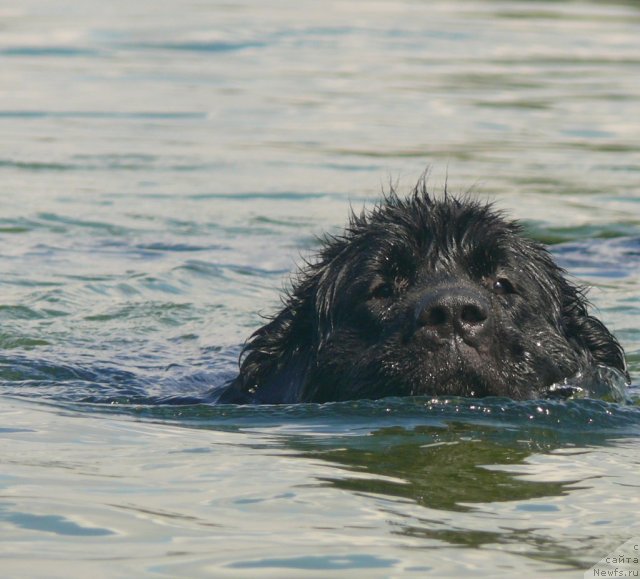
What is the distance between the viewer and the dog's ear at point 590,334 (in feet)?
23.0

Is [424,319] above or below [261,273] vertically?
below

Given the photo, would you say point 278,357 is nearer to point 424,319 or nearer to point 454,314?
point 424,319

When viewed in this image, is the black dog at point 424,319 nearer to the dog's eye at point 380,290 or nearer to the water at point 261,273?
the dog's eye at point 380,290

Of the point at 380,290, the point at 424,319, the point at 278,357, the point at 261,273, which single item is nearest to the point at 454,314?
the point at 424,319

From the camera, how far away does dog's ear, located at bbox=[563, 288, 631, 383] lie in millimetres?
7012

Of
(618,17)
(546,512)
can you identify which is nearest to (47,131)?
(546,512)

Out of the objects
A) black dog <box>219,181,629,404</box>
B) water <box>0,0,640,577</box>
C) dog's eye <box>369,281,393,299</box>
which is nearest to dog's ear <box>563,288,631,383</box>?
black dog <box>219,181,629,404</box>

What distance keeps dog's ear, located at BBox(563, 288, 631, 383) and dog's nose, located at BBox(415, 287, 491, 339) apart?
1029 mm

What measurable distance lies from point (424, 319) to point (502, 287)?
1.97 feet

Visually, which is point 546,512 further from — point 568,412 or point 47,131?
point 47,131

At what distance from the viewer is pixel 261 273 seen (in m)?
10.8

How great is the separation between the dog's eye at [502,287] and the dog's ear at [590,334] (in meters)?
0.56

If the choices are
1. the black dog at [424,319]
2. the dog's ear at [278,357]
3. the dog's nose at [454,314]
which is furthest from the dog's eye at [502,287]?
the dog's ear at [278,357]

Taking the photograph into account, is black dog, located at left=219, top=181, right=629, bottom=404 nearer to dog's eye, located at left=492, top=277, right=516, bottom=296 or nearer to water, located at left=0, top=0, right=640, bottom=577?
dog's eye, located at left=492, top=277, right=516, bottom=296
